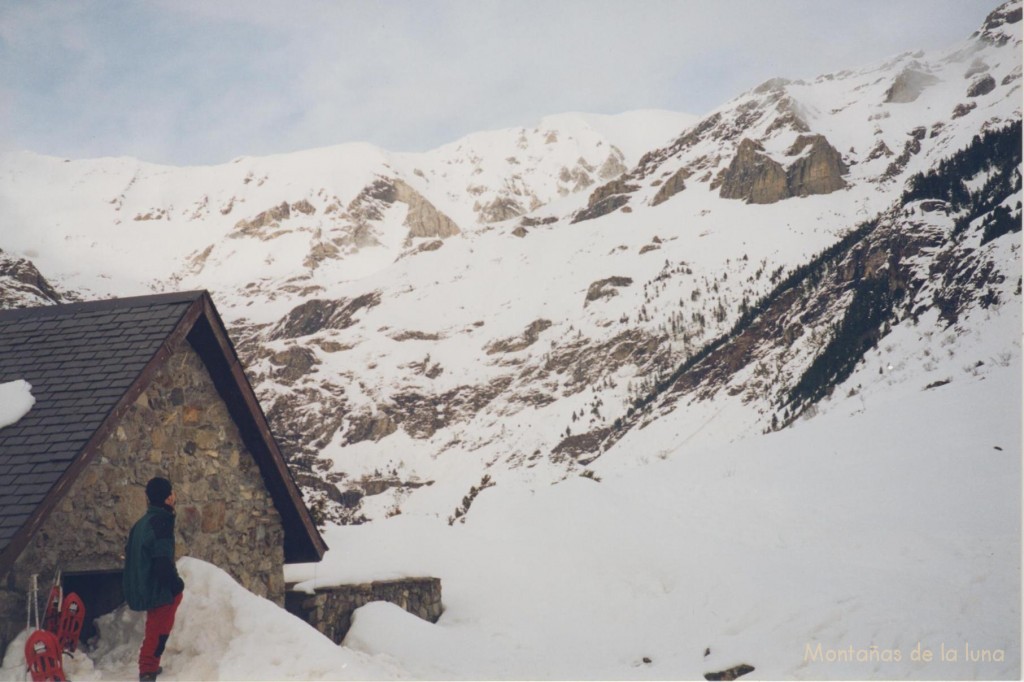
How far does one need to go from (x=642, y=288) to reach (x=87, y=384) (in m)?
68.8

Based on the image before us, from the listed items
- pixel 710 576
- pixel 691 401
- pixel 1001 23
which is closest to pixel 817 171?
pixel 1001 23

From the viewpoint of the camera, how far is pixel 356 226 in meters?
156

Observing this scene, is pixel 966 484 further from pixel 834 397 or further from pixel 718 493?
pixel 834 397

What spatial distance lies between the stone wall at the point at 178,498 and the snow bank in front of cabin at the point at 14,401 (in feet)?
2.33

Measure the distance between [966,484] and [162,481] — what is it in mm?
11319

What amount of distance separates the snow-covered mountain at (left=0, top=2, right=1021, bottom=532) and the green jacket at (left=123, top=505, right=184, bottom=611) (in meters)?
15.9

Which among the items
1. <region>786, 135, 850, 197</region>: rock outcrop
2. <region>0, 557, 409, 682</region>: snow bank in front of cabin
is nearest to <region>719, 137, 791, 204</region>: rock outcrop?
<region>786, 135, 850, 197</region>: rock outcrop

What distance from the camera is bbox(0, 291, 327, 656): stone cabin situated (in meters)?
5.76

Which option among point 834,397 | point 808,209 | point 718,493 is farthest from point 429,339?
point 718,493

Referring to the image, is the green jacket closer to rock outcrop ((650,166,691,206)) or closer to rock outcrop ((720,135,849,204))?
rock outcrop ((720,135,849,204))

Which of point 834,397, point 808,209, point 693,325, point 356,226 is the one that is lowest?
point 834,397

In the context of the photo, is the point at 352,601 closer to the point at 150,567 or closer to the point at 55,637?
the point at 150,567

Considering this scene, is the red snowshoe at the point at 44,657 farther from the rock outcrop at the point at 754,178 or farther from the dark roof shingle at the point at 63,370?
the rock outcrop at the point at 754,178

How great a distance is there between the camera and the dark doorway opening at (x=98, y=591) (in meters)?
6.12
